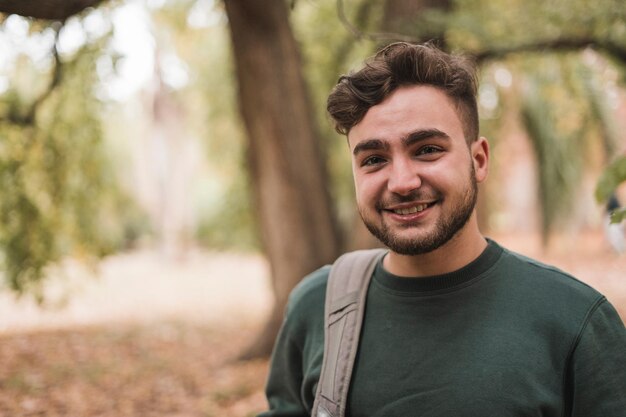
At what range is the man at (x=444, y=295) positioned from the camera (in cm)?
167

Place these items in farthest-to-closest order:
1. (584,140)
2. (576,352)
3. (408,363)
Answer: (584,140), (408,363), (576,352)

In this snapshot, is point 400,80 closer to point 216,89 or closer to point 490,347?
point 490,347

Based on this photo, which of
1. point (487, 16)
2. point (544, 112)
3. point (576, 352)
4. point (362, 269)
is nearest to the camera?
point (576, 352)

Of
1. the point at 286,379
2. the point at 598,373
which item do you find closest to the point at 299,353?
the point at 286,379

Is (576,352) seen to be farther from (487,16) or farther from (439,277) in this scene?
(487,16)

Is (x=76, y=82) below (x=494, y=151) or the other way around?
the other way around

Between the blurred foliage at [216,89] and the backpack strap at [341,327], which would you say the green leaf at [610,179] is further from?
the blurred foliage at [216,89]

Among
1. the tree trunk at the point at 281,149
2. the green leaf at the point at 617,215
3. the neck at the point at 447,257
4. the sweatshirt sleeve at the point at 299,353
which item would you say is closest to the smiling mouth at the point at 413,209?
the neck at the point at 447,257

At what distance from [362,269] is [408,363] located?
15.3 inches

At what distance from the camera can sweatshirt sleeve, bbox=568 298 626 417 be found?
5.39 feet

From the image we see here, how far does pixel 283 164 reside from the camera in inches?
246

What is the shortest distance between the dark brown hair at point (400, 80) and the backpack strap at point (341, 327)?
485 millimetres

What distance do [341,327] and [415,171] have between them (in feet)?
1.74

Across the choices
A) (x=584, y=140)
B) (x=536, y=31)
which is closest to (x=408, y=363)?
(x=536, y=31)
